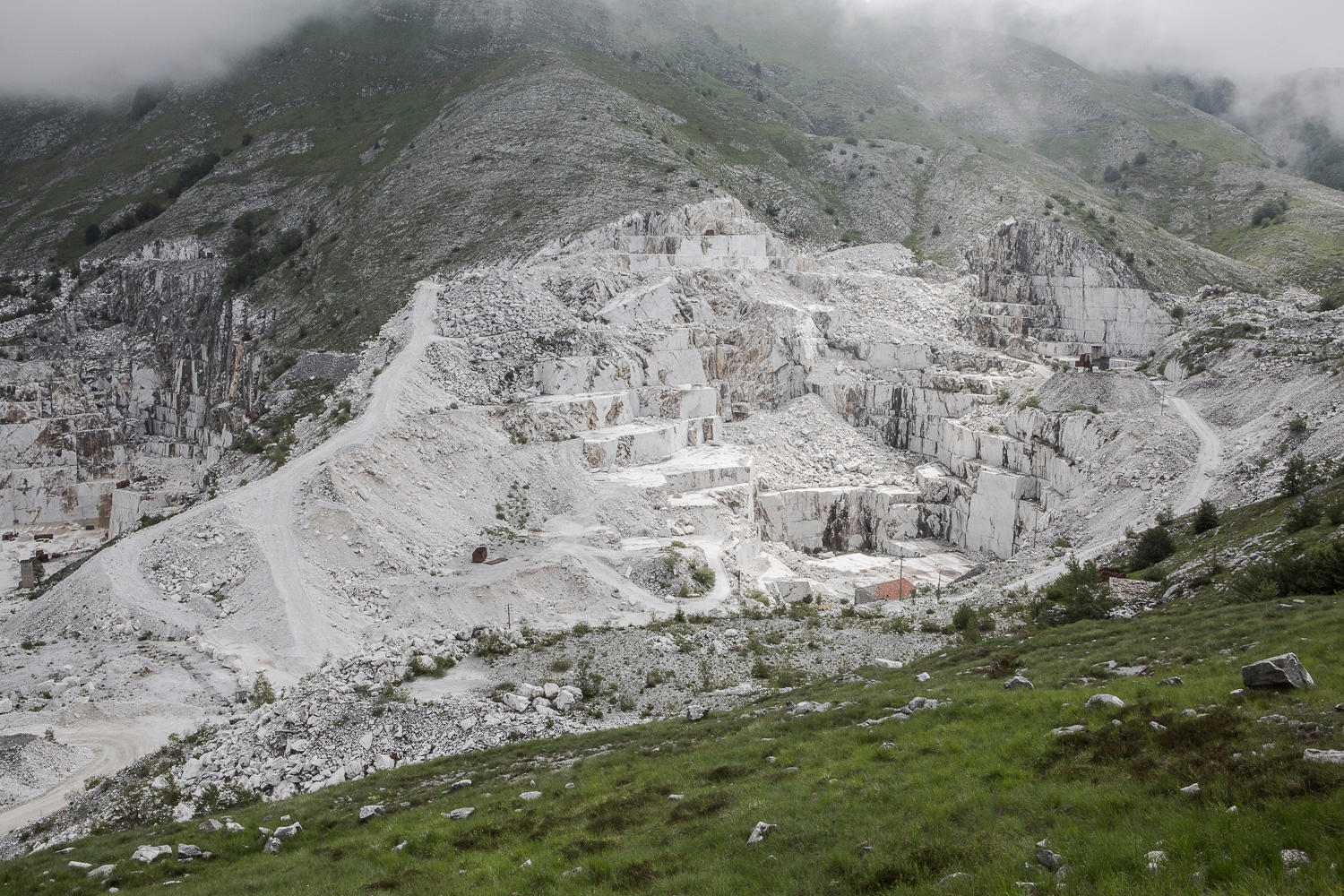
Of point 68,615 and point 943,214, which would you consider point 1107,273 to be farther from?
point 68,615

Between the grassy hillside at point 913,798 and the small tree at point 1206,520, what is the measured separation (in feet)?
25.9

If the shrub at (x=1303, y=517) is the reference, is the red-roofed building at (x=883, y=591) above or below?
below

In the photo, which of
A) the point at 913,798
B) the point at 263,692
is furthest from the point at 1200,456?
the point at 263,692

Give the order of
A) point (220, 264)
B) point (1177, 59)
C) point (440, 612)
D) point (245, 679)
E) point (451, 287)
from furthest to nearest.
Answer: point (1177, 59) → point (220, 264) → point (451, 287) → point (440, 612) → point (245, 679)

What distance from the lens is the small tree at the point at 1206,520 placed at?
2550 cm

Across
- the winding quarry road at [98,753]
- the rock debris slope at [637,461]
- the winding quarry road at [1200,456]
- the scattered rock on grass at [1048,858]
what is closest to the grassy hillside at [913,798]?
the scattered rock on grass at [1048,858]

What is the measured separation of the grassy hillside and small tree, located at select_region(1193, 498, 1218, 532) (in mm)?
7907

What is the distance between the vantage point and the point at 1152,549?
25.0 meters

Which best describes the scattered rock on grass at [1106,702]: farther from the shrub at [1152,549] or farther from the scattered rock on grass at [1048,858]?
the shrub at [1152,549]

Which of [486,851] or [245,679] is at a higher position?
[486,851]

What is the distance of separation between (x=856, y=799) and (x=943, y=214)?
80.0m

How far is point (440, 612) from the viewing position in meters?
28.7

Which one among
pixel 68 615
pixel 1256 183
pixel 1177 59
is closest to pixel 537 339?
pixel 68 615

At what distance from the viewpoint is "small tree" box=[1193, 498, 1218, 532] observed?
2550cm
